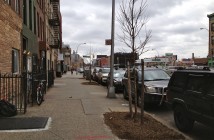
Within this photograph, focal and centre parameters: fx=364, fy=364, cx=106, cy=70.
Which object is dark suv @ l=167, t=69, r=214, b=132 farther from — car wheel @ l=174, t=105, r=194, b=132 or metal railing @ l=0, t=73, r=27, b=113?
metal railing @ l=0, t=73, r=27, b=113

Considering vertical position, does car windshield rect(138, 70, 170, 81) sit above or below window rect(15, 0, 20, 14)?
below

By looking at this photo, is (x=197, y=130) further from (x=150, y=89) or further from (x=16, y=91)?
(x=16, y=91)

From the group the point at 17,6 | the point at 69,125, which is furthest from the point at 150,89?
the point at 17,6

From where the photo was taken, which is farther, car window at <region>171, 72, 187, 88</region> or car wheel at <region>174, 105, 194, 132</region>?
car window at <region>171, 72, 187, 88</region>

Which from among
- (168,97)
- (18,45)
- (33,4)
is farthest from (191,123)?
(33,4)

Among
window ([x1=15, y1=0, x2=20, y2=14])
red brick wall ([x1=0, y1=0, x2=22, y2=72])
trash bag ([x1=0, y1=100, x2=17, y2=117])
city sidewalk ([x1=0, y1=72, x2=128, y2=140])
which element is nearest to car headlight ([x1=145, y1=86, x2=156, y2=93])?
city sidewalk ([x1=0, y1=72, x2=128, y2=140])

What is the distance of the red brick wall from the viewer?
13938mm

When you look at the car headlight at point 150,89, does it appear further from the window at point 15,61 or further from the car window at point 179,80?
the window at point 15,61

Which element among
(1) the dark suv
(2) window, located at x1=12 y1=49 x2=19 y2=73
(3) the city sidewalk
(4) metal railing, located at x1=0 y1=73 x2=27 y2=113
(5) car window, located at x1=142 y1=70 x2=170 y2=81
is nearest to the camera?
(1) the dark suv

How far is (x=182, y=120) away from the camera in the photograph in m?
8.99

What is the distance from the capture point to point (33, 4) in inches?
985

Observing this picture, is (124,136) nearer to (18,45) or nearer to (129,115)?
(129,115)

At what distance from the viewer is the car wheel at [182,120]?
344 inches

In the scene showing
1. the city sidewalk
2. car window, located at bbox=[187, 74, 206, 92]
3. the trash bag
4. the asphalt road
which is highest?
car window, located at bbox=[187, 74, 206, 92]
